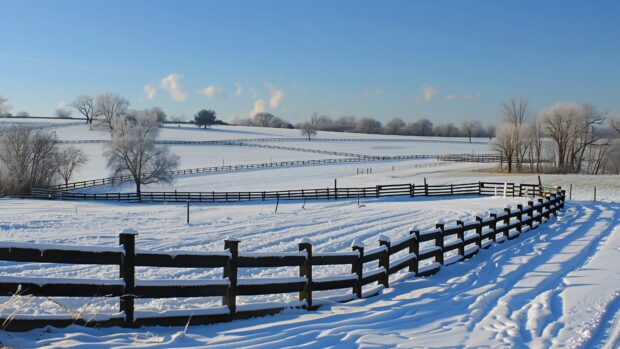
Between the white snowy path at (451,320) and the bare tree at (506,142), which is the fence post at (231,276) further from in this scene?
the bare tree at (506,142)

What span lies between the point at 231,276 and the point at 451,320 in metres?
2.90

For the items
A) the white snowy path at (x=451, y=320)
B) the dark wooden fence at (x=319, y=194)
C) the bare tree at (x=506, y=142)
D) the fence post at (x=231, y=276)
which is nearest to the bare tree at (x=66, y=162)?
the dark wooden fence at (x=319, y=194)

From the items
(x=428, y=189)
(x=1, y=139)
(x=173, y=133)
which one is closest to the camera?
(x=428, y=189)

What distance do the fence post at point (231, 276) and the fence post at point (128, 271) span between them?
1181 millimetres

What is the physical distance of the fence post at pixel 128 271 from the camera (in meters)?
5.95

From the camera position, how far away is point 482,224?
13.3 meters

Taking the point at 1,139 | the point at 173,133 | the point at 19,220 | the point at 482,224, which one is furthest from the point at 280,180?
the point at 173,133

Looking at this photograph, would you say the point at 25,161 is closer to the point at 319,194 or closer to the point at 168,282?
the point at 319,194

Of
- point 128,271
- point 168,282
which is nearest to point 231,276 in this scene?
point 168,282

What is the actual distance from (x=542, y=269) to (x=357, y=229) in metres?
9.12

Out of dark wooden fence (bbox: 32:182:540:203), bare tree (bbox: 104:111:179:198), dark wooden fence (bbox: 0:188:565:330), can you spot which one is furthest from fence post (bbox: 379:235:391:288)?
bare tree (bbox: 104:111:179:198)

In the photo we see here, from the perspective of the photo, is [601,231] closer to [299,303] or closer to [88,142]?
[299,303]

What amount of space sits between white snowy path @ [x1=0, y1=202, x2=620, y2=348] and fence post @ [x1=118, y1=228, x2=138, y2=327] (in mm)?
230

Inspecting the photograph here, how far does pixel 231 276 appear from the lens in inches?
268
